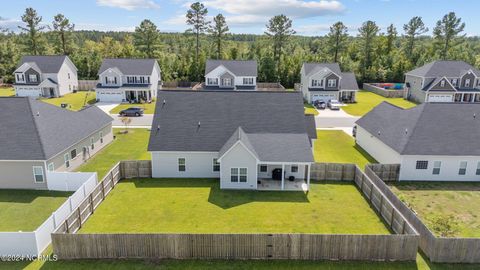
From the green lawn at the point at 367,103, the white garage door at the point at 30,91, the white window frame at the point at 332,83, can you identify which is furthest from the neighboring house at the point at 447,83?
the white garage door at the point at 30,91

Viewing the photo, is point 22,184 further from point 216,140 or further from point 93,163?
point 216,140

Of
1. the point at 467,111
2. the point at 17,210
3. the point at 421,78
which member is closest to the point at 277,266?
the point at 17,210

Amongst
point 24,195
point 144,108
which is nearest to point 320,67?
point 144,108

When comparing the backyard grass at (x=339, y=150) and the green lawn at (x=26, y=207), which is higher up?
the backyard grass at (x=339, y=150)

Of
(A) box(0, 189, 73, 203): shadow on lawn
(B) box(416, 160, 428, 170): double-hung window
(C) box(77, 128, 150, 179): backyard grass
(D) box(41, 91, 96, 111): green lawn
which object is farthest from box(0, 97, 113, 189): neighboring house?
(D) box(41, 91, 96, 111): green lawn

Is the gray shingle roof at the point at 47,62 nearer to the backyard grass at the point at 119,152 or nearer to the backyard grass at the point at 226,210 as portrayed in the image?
the backyard grass at the point at 119,152

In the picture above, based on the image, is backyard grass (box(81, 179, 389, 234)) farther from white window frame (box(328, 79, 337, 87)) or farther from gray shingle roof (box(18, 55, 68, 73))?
gray shingle roof (box(18, 55, 68, 73))
